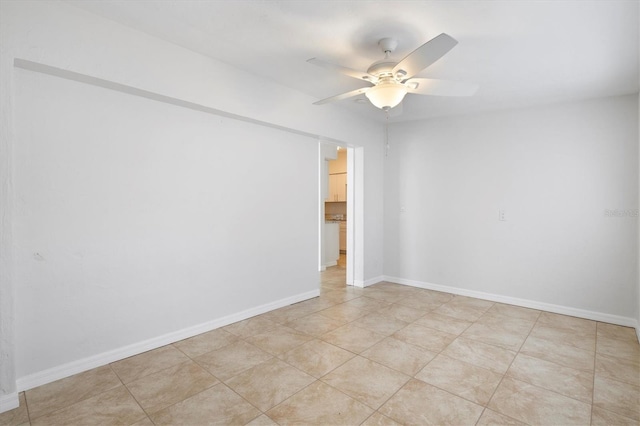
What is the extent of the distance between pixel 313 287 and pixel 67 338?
258 cm

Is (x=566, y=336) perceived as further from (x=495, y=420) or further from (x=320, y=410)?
(x=320, y=410)

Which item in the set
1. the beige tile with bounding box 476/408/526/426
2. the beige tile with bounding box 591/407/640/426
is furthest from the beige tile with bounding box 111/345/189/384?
the beige tile with bounding box 591/407/640/426

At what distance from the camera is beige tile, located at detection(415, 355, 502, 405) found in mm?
2109

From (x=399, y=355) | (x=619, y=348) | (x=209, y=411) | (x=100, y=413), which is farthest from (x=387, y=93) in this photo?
(x=619, y=348)

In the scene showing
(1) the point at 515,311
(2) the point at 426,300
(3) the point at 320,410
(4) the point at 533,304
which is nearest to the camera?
(3) the point at 320,410

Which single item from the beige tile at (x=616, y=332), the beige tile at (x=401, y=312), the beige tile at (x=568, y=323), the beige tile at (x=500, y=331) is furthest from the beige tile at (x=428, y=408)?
the beige tile at (x=616, y=332)

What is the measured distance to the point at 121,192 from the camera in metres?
2.51

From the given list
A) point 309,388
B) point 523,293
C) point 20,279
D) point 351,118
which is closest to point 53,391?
point 20,279

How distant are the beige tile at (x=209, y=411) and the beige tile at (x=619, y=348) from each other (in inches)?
116

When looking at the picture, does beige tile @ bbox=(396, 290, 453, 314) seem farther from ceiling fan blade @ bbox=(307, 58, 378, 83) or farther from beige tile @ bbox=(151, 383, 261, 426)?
ceiling fan blade @ bbox=(307, 58, 378, 83)

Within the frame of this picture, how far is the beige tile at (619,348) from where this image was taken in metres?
2.68

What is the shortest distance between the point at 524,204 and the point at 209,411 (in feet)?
13.0

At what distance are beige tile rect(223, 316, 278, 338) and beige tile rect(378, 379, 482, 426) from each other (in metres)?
1.49

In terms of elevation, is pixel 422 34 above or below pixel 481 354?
above
